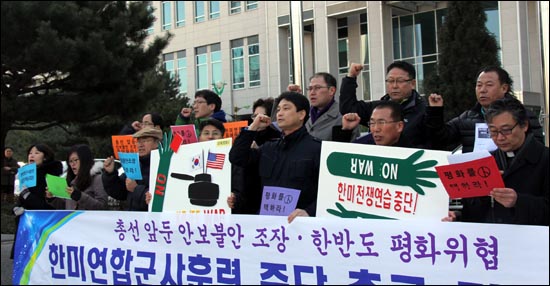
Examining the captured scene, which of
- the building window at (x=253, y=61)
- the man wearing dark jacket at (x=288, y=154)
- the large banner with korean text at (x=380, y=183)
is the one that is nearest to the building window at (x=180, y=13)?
the building window at (x=253, y=61)

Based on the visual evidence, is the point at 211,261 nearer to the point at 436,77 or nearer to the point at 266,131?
the point at 266,131

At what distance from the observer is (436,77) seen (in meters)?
16.4

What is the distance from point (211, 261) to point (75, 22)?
1051 centimetres

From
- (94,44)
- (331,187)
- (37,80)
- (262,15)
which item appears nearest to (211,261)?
(331,187)

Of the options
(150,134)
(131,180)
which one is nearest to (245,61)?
(150,134)

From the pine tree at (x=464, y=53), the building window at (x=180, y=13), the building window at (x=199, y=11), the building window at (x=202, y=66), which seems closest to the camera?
the pine tree at (x=464, y=53)

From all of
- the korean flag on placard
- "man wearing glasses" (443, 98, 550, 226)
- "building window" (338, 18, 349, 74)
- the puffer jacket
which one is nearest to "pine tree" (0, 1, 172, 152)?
the puffer jacket

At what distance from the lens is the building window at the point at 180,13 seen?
3383cm

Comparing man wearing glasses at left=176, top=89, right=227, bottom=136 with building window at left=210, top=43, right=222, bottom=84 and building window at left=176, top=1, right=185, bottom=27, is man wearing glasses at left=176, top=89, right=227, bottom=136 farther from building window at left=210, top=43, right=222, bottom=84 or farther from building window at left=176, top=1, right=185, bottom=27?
building window at left=176, top=1, right=185, bottom=27

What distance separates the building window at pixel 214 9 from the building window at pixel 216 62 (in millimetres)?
1564

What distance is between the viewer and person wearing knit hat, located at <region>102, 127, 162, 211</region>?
14.6 feet

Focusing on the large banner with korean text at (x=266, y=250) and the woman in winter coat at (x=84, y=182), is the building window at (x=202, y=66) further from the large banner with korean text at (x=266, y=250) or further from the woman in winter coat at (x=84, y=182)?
the large banner with korean text at (x=266, y=250)

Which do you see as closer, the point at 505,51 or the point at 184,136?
the point at 184,136

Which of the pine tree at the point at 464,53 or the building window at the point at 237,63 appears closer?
the pine tree at the point at 464,53
